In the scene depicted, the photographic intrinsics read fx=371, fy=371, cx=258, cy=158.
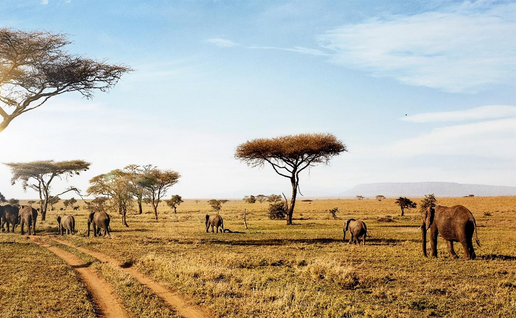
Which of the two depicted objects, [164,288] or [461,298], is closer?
[461,298]

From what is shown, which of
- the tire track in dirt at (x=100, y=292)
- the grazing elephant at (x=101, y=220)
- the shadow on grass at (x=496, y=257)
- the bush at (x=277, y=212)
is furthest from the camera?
the bush at (x=277, y=212)

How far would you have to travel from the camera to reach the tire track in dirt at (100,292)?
9.27 meters

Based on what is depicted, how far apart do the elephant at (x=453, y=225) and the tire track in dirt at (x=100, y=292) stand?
12998 millimetres

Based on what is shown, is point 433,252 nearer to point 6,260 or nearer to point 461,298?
point 461,298

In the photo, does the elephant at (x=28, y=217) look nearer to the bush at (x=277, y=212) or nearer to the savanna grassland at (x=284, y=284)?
the savanna grassland at (x=284, y=284)

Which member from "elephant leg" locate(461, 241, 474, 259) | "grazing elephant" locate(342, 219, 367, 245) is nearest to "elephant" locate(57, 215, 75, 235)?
"grazing elephant" locate(342, 219, 367, 245)

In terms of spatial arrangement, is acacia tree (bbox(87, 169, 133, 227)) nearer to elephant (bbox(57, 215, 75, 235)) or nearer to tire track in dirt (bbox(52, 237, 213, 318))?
elephant (bbox(57, 215, 75, 235))

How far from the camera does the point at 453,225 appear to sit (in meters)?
15.8

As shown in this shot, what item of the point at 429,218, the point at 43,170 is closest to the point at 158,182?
the point at 43,170

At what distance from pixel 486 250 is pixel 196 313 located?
1553 centimetres

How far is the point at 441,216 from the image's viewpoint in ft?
54.6

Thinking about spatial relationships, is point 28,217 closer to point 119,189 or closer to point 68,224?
point 68,224

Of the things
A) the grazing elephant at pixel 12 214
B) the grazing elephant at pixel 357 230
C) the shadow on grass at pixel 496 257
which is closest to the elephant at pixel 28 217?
the grazing elephant at pixel 12 214

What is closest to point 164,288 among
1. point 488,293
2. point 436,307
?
point 436,307
